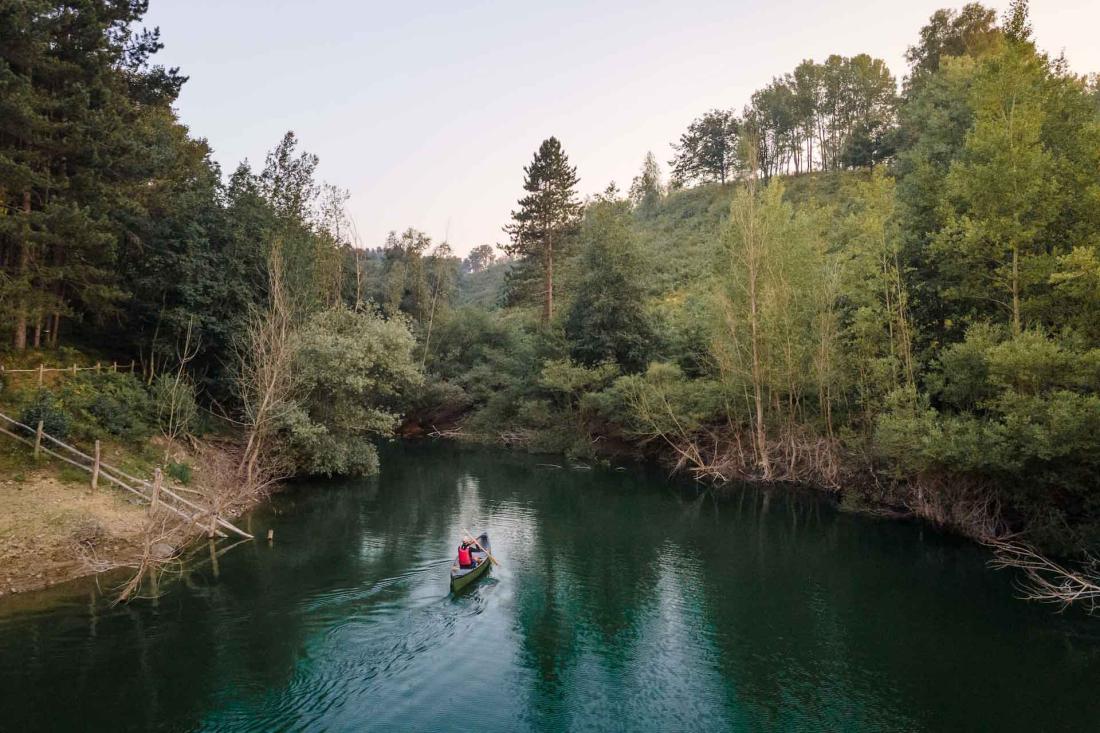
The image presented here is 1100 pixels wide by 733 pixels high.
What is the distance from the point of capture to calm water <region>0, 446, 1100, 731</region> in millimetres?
12289

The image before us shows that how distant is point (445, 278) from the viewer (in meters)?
72.3

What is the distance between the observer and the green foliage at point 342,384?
30.5 meters

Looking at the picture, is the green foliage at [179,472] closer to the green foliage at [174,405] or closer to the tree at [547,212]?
the green foliage at [174,405]

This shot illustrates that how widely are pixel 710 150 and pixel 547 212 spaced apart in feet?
170

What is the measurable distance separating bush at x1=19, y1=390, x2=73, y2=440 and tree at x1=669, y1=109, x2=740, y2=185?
90.1 meters

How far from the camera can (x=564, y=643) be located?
15750mm

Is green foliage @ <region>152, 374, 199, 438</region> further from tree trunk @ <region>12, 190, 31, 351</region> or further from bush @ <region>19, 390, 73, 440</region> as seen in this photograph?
tree trunk @ <region>12, 190, 31, 351</region>

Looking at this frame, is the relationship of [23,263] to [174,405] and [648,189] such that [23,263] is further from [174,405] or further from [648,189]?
[648,189]

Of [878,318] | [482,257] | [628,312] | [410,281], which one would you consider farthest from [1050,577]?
[482,257]

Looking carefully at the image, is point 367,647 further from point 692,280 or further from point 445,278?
point 445,278

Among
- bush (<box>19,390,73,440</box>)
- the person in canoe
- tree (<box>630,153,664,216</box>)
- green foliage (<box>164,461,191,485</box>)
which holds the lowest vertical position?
the person in canoe

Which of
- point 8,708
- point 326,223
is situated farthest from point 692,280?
point 8,708

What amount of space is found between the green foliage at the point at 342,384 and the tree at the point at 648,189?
7803cm

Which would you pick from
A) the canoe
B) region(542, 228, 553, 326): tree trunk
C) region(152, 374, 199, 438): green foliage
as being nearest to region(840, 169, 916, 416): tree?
the canoe
